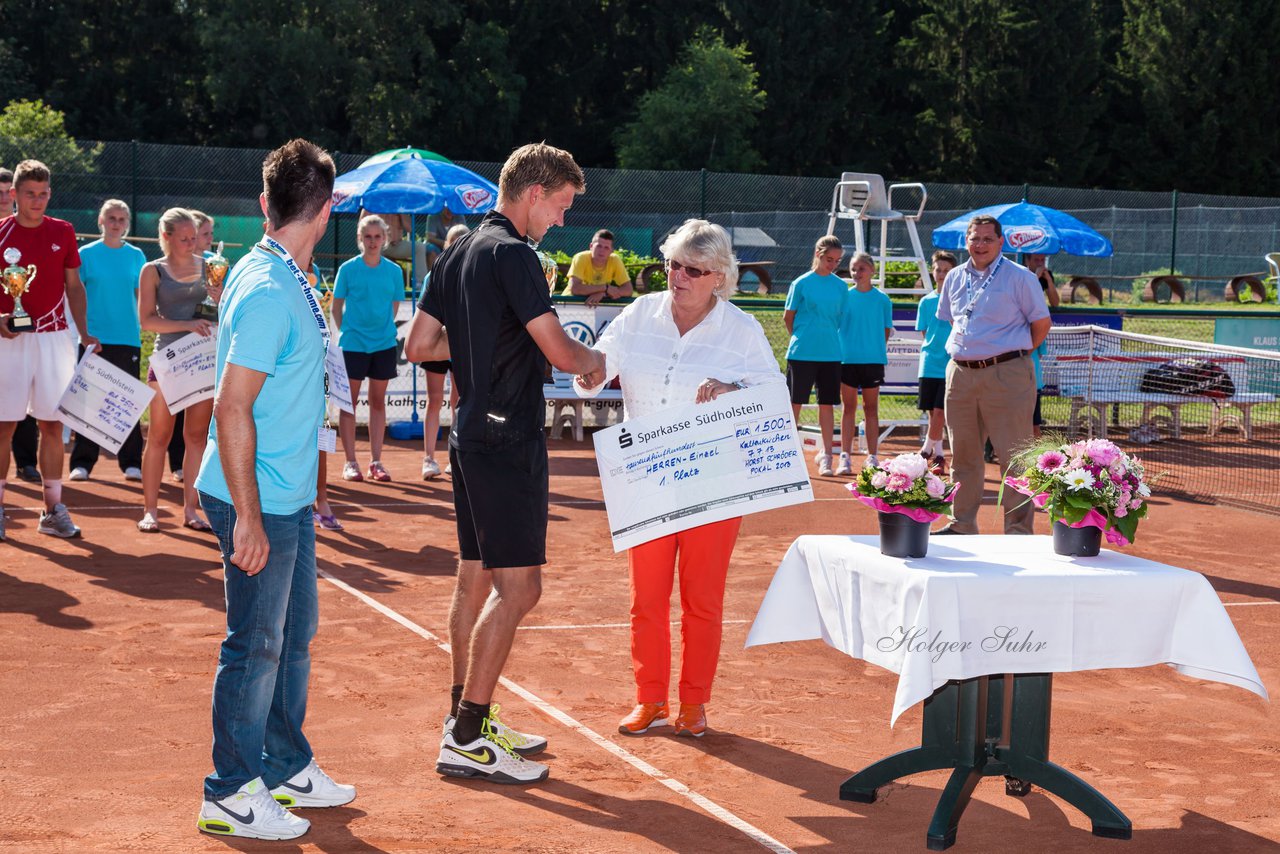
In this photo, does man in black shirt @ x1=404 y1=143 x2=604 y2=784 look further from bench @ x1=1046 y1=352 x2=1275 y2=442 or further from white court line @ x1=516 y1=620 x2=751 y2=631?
bench @ x1=1046 y1=352 x2=1275 y2=442

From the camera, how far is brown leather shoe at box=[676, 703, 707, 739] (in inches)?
224

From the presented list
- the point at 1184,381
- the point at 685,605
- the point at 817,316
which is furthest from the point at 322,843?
the point at 1184,381

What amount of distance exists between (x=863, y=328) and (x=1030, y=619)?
8852 mm

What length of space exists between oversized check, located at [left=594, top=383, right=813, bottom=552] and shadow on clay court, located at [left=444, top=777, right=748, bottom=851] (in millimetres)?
895

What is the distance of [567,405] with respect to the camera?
1543cm

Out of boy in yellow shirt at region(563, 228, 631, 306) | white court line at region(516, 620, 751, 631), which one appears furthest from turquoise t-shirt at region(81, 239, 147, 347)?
boy in yellow shirt at region(563, 228, 631, 306)

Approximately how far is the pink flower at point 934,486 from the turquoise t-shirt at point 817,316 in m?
7.87

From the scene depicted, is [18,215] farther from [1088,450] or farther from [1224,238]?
[1224,238]

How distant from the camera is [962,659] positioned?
4.46 metres

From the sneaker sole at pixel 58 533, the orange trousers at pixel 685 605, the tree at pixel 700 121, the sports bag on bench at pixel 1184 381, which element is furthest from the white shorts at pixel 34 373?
the tree at pixel 700 121

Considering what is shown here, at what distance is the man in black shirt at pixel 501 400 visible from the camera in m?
4.89

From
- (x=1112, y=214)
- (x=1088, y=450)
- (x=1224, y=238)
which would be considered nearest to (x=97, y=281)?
(x=1088, y=450)

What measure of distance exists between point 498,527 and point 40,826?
1671 millimetres

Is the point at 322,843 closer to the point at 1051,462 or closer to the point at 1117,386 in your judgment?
the point at 1051,462
